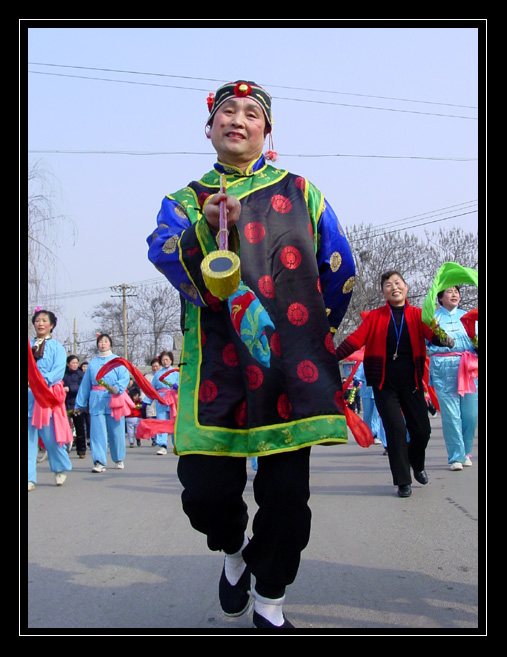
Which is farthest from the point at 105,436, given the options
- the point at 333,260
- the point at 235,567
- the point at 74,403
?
the point at 333,260

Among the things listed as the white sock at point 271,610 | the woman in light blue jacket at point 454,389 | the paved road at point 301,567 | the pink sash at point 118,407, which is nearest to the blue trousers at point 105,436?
the pink sash at point 118,407

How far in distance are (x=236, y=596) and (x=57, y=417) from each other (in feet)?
19.4

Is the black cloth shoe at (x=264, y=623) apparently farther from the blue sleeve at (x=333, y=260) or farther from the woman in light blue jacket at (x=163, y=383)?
the woman in light blue jacket at (x=163, y=383)

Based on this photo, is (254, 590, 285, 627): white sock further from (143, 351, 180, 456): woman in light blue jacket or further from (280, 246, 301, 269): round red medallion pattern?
(143, 351, 180, 456): woman in light blue jacket

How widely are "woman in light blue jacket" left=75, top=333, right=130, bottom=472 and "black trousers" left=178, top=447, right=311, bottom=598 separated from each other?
7989 mm

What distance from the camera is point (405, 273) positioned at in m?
35.0

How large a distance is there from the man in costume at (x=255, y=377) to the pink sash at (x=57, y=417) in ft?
17.7

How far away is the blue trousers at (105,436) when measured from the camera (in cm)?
1075

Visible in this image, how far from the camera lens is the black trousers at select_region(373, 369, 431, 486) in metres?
6.63

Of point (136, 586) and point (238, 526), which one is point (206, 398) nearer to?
point (238, 526)

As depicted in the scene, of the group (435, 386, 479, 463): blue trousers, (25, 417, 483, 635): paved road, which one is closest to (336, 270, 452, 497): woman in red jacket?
(25, 417, 483, 635): paved road

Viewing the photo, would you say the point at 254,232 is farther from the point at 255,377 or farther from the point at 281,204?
the point at 255,377

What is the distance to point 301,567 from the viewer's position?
4.17m

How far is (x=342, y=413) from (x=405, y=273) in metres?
32.7
